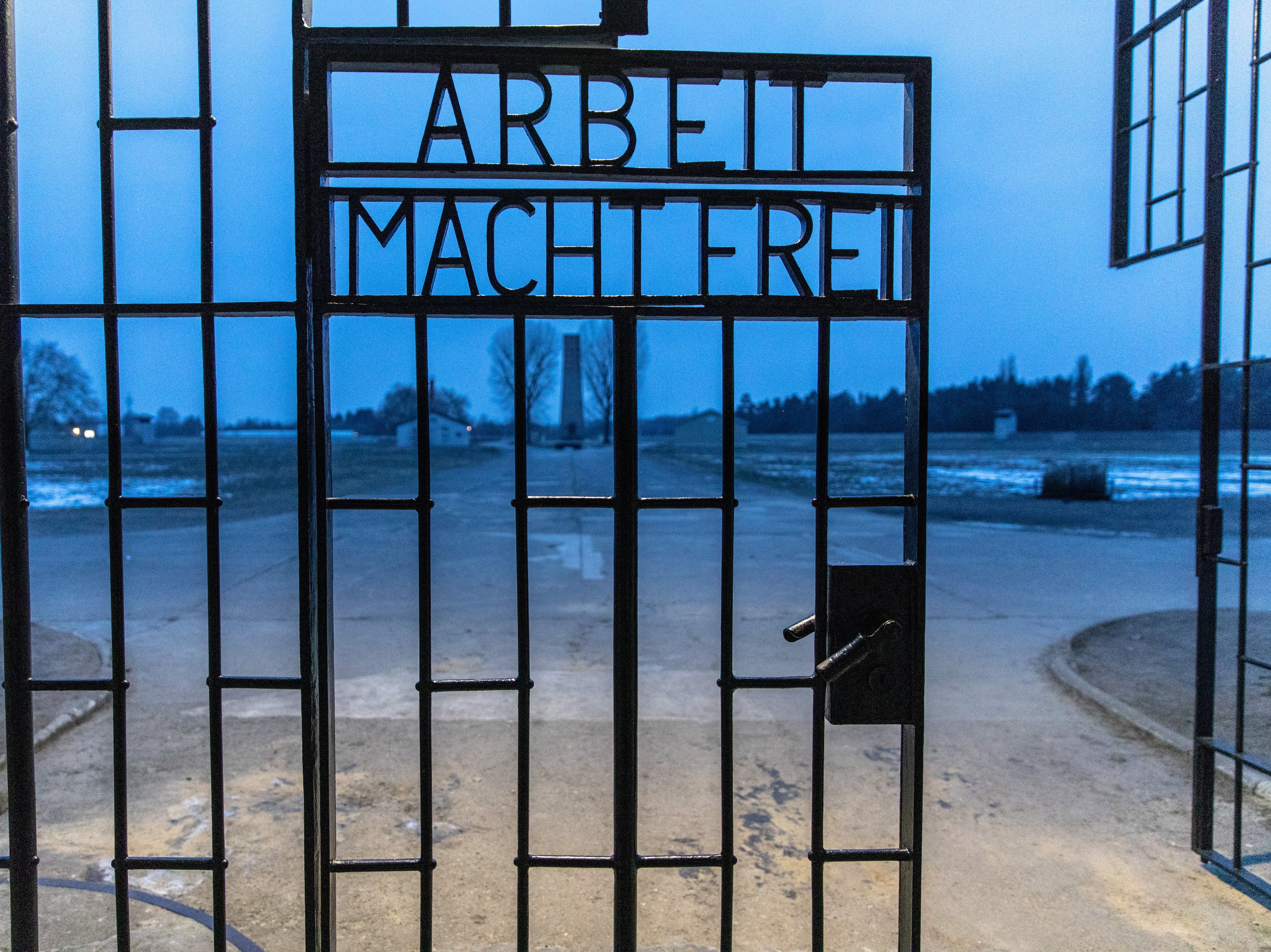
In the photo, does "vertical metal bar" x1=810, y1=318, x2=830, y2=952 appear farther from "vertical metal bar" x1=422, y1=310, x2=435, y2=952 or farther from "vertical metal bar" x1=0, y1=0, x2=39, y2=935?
"vertical metal bar" x1=0, y1=0, x2=39, y2=935

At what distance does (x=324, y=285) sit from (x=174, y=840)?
9.92 ft

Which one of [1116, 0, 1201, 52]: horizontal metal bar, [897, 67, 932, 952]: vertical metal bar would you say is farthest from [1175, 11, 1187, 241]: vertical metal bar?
[897, 67, 932, 952]: vertical metal bar

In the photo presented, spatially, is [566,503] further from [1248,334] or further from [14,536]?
[1248,334]

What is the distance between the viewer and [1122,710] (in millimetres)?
5352

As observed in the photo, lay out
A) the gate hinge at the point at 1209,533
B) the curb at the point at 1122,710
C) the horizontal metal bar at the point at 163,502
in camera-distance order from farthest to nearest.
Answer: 1. the curb at the point at 1122,710
2. the gate hinge at the point at 1209,533
3. the horizontal metal bar at the point at 163,502

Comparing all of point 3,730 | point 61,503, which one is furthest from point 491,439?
point 3,730

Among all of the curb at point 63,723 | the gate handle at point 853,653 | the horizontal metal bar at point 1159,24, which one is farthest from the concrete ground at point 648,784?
the horizontal metal bar at point 1159,24

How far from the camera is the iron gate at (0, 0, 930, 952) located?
2.16 m

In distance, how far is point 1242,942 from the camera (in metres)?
2.94

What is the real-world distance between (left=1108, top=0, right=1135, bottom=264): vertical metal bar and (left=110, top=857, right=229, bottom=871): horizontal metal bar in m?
4.72

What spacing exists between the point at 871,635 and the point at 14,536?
8.05 ft

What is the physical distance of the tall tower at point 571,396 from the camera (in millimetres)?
69625

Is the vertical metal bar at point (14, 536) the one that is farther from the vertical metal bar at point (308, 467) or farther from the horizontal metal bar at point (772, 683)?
the horizontal metal bar at point (772, 683)

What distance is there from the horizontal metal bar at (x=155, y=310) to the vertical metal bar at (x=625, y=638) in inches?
37.1
